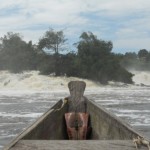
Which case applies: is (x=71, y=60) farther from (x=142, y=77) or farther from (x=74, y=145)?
(x=74, y=145)

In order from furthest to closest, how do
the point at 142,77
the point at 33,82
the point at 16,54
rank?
1. the point at 142,77
2. the point at 16,54
3. the point at 33,82

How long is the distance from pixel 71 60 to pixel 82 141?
60462 mm

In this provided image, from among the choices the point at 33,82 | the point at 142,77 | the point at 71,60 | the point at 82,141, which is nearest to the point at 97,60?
the point at 71,60

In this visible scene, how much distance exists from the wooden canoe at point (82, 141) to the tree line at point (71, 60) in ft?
175

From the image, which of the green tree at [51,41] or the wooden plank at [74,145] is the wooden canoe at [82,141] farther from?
the green tree at [51,41]

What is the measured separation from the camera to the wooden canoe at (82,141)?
3.44m

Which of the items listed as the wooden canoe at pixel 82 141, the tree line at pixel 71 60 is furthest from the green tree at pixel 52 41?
the wooden canoe at pixel 82 141

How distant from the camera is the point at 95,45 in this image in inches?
2598

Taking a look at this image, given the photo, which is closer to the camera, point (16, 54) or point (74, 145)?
point (74, 145)

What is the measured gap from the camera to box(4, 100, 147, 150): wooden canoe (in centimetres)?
344

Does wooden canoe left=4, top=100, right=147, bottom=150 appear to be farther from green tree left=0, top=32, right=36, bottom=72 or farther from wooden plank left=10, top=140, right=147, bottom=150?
green tree left=0, top=32, right=36, bottom=72

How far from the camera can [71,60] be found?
64000mm

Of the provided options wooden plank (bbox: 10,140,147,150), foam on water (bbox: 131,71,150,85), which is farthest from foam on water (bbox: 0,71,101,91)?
wooden plank (bbox: 10,140,147,150)

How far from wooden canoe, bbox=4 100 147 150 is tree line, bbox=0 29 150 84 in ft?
175
